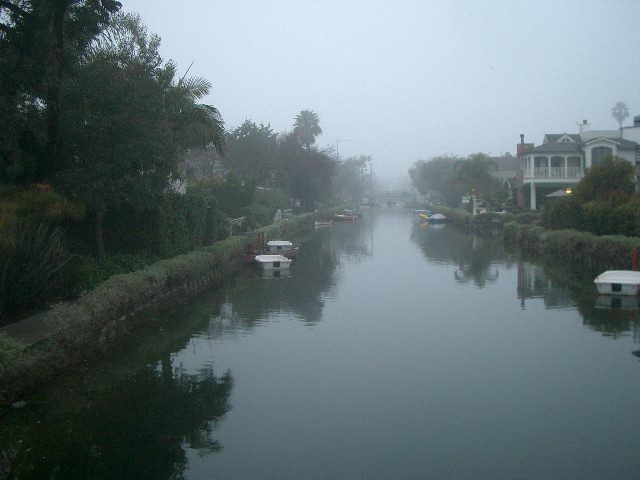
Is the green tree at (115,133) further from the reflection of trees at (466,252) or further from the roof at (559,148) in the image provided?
the roof at (559,148)

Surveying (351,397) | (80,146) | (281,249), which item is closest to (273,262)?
(281,249)

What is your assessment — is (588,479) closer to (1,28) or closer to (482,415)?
(482,415)

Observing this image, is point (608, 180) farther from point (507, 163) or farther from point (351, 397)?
point (507, 163)

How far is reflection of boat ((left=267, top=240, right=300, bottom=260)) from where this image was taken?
33.2 metres

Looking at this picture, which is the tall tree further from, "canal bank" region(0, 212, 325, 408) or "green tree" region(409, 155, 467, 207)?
"green tree" region(409, 155, 467, 207)

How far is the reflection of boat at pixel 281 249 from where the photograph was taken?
109 feet

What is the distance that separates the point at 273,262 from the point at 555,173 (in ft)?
112

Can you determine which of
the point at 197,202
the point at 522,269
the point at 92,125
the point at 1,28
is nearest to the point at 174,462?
the point at 92,125

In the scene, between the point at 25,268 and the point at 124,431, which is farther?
the point at 25,268

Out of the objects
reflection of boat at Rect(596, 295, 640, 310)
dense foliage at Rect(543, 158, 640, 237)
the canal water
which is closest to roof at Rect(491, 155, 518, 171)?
dense foliage at Rect(543, 158, 640, 237)

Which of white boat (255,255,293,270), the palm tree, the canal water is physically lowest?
the canal water

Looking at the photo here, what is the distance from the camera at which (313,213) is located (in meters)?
65.9

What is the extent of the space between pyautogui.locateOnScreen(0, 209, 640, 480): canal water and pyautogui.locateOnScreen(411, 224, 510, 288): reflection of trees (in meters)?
7.23

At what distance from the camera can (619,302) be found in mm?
20672
